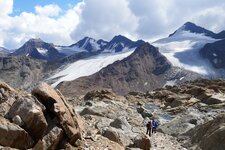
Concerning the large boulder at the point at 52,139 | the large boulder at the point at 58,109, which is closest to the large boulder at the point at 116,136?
the large boulder at the point at 58,109

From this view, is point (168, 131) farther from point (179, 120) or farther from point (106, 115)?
point (106, 115)

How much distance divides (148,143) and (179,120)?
896 inches

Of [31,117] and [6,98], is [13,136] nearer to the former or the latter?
[31,117]

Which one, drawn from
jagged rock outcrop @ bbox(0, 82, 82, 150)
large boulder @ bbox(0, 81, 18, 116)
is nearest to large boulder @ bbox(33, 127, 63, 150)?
jagged rock outcrop @ bbox(0, 82, 82, 150)

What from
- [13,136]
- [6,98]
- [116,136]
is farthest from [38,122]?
[116,136]

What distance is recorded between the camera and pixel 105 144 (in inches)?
956

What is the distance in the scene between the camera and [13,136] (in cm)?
2067

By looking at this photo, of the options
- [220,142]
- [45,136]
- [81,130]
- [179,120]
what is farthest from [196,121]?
[45,136]

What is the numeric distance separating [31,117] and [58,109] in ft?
5.98

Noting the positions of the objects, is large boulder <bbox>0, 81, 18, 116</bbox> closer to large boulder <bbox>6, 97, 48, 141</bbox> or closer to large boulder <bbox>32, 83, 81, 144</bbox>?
large boulder <bbox>6, 97, 48, 141</bbox>

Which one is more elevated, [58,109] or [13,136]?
[58,109]

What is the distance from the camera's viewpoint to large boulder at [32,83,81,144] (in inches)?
901

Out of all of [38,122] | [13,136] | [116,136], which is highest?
[38,122]

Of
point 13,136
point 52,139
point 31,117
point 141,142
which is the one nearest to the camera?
point 13,136
